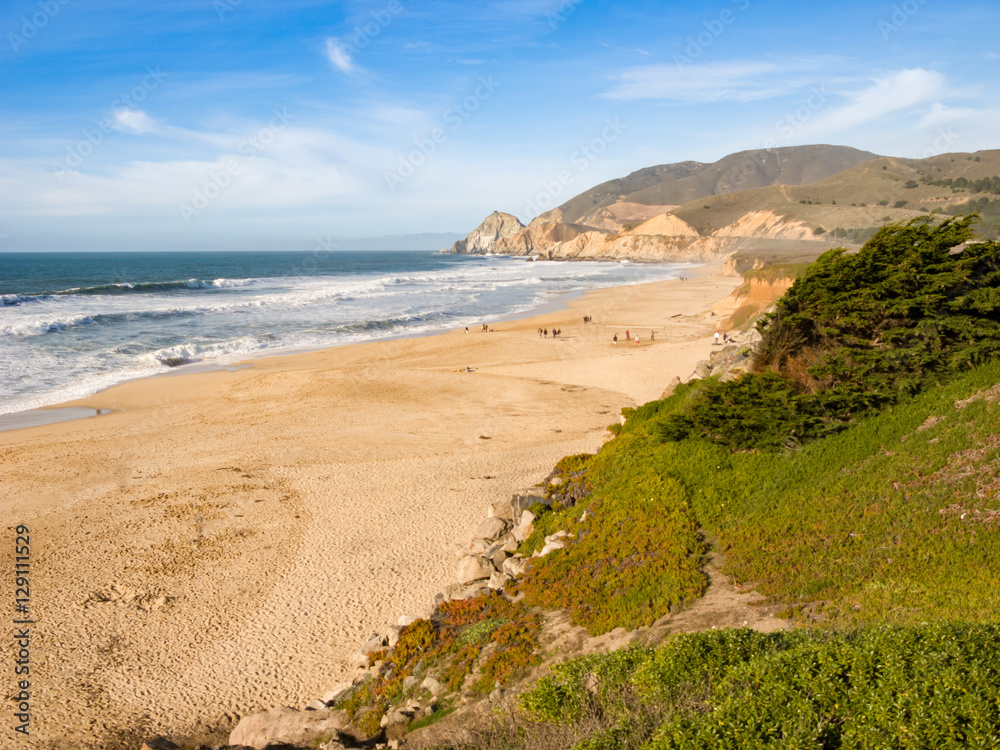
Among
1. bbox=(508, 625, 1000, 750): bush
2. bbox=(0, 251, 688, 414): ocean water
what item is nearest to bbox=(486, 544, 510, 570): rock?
bbox=(508, 625, 1000, 750): bush

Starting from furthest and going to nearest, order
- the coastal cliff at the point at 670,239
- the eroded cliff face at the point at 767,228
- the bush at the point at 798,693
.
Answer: the coastal cliff at the point at 670,239, the eroded cliff face at the point at 767,228, the bush at the point at 798,693

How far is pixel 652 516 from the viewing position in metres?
8.69

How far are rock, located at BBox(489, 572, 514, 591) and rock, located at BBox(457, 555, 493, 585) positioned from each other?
0.29 meters

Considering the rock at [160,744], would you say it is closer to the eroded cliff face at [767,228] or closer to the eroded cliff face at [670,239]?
the eroded cliff face at [767,228]

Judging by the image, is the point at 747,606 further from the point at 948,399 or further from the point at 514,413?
the point at 514,413

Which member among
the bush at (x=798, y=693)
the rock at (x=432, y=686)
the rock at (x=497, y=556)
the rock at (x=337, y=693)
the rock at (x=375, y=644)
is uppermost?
the bush at (x=798, y=693)

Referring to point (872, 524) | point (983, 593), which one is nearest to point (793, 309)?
point (872, 524)

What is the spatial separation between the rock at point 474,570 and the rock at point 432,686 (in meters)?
2.31

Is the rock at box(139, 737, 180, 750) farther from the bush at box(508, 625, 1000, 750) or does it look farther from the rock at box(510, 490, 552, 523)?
the rock at box(510, 490, 552, 523)

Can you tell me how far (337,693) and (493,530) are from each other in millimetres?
3740

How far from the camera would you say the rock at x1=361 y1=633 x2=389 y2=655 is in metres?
8.89

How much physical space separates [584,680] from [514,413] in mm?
15740

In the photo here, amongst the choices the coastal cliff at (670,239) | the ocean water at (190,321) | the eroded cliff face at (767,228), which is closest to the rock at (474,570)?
the ocean water at (190,321)

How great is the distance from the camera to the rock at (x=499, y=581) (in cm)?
897
